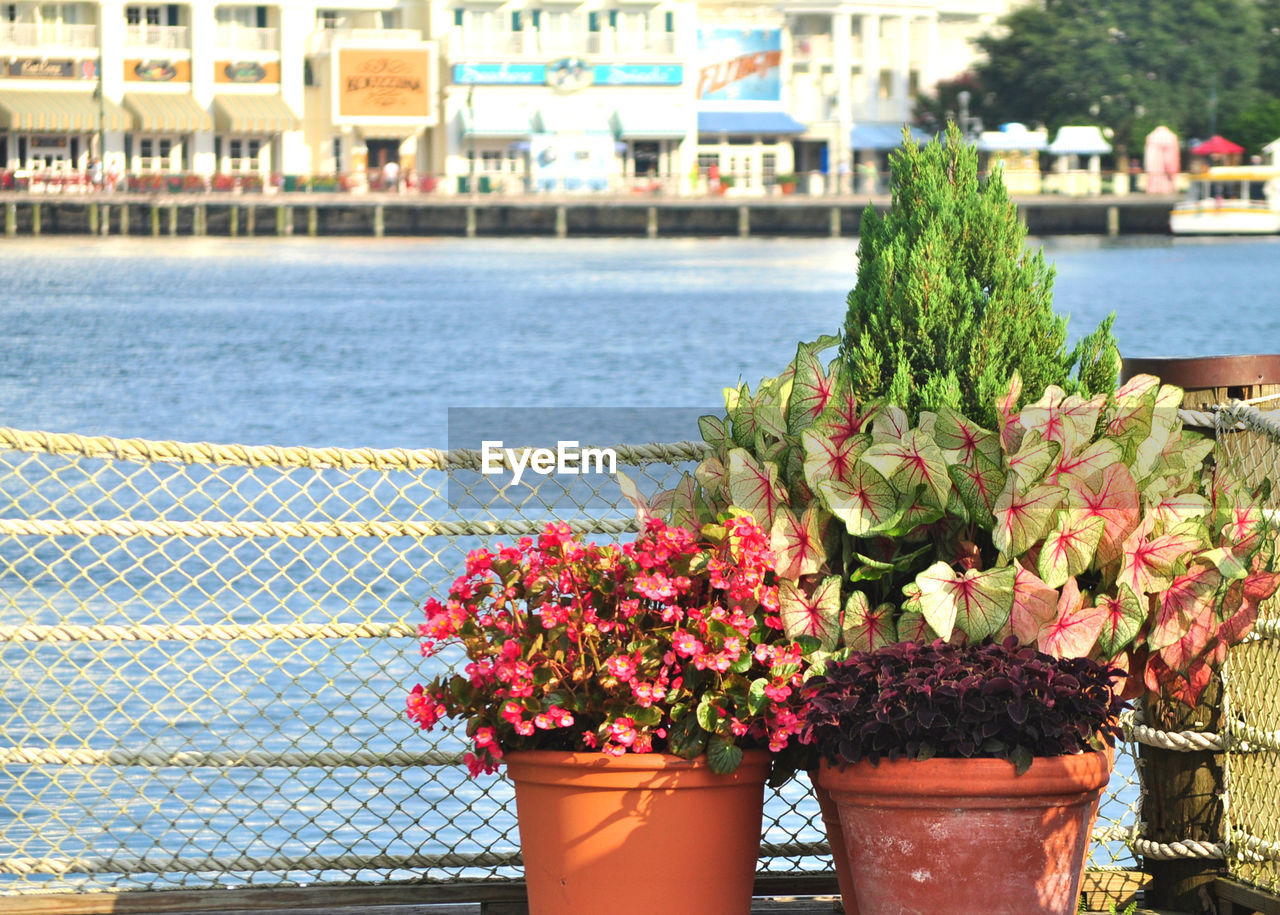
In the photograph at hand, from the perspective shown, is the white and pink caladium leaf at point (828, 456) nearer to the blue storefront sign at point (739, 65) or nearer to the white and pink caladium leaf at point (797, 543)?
the white and pink caladium leaf at point (797, 543)

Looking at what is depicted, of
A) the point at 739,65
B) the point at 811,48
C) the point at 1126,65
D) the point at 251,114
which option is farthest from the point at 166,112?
the point at 1126,65

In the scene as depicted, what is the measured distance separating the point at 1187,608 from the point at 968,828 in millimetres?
653

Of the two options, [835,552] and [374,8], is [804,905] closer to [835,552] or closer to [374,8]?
[835,552]

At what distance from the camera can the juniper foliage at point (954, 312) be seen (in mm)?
3949

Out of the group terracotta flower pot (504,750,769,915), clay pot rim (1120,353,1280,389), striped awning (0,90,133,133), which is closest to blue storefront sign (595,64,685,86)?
striped awning (0,90,133,133)

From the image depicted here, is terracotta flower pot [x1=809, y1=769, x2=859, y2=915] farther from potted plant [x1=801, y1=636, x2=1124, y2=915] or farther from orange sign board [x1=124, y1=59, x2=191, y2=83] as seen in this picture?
orange sign board [x1=124, y1=59, x2=191, y2=83]

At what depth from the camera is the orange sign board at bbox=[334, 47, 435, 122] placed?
7700cm

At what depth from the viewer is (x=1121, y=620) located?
11.9 feet

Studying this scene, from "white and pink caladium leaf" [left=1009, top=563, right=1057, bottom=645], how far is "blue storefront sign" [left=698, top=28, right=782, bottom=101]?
273 feet

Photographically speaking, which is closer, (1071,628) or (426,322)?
(1071,628)

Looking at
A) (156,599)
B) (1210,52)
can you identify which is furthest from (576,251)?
(156,599)

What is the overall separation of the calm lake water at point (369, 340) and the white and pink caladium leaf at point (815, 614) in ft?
4.46

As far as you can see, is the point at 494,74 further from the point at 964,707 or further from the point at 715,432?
the point at 964,707

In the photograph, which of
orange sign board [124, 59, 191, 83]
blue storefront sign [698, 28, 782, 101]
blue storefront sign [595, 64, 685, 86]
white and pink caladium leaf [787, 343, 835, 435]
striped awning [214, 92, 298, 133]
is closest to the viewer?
white and pink caladium leaf [787, 343, 835, 435]
